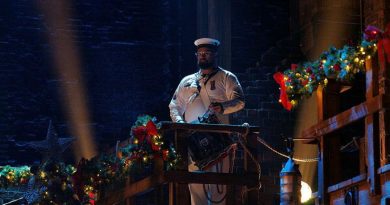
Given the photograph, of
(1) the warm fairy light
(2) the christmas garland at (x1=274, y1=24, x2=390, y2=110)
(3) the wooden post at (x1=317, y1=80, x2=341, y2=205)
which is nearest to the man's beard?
(2) the christmas garland at (x1=274, y1=24, x2=390, y2=110)

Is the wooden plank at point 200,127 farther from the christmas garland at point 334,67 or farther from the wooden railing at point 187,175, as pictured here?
the christmas garland at point 334,67

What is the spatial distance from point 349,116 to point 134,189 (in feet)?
9.07

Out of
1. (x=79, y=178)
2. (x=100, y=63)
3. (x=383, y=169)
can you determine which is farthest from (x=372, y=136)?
(x=100, y=63)

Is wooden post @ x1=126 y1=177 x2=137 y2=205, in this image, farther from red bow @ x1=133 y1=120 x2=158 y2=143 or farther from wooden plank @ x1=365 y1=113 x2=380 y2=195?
wooden plank @ x1=365 y1=113 x2=380 y2=195

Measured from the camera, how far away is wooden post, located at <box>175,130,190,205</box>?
758 cm

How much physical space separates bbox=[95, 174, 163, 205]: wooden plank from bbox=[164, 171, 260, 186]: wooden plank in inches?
4.8

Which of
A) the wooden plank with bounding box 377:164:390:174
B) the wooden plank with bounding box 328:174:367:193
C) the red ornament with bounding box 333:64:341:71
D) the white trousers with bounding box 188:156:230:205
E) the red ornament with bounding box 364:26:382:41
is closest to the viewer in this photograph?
the wooden plank with bounding box 377:164:390:174

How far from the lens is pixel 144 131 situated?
7898 millimetres

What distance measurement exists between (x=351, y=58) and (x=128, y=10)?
7.37m

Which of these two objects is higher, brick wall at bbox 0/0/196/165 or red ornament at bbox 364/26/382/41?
brick wall at bbox 0/0/196/165

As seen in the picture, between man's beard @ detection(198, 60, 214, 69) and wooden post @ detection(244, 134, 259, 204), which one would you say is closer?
wooden post @ detection(244, 134, 259, 204)

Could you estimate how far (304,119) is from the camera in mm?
11523

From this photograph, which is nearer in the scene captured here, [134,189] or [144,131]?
[144,131]

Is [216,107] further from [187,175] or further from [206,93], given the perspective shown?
[187,175]
